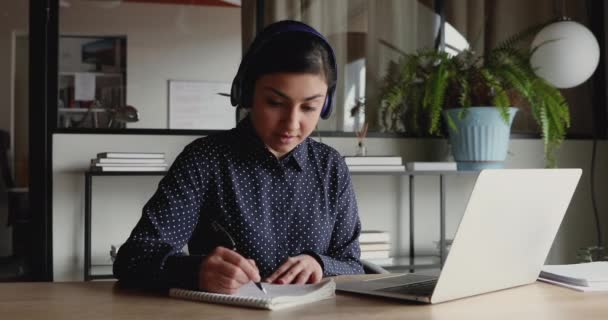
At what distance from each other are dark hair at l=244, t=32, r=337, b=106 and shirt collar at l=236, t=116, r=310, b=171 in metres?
0.13

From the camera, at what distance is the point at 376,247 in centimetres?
317

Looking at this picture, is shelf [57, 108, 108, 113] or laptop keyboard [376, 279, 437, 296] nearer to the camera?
laptop keyboard [376, 279, 437, 296]

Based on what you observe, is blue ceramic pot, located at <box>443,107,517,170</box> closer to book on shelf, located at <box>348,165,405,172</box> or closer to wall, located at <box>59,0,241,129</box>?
book on shelf, located at <box>348,165,405,172</box>

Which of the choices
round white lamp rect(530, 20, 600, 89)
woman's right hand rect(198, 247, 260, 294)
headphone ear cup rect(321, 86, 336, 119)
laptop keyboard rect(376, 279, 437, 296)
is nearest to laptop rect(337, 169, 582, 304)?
laptop keyboard rect(376, 279, 437, 296)

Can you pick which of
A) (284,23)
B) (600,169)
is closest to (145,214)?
(284,23)

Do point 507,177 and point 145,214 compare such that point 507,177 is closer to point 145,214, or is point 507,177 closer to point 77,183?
point 145,214

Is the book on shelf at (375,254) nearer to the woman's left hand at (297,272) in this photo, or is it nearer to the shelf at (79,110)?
the shelf at (79,110)

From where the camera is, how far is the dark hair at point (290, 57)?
1.40 metres

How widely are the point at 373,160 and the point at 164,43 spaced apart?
3.86 ft

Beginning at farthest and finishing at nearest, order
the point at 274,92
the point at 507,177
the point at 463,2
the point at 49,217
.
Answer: the point at 463,2 < the point at 49,217 < the point at 274,92 < the point at 507,177

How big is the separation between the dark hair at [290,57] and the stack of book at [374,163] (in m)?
1.64

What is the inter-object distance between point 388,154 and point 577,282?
2241 millimetres

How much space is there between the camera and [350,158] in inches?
122

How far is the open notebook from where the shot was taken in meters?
1.02
